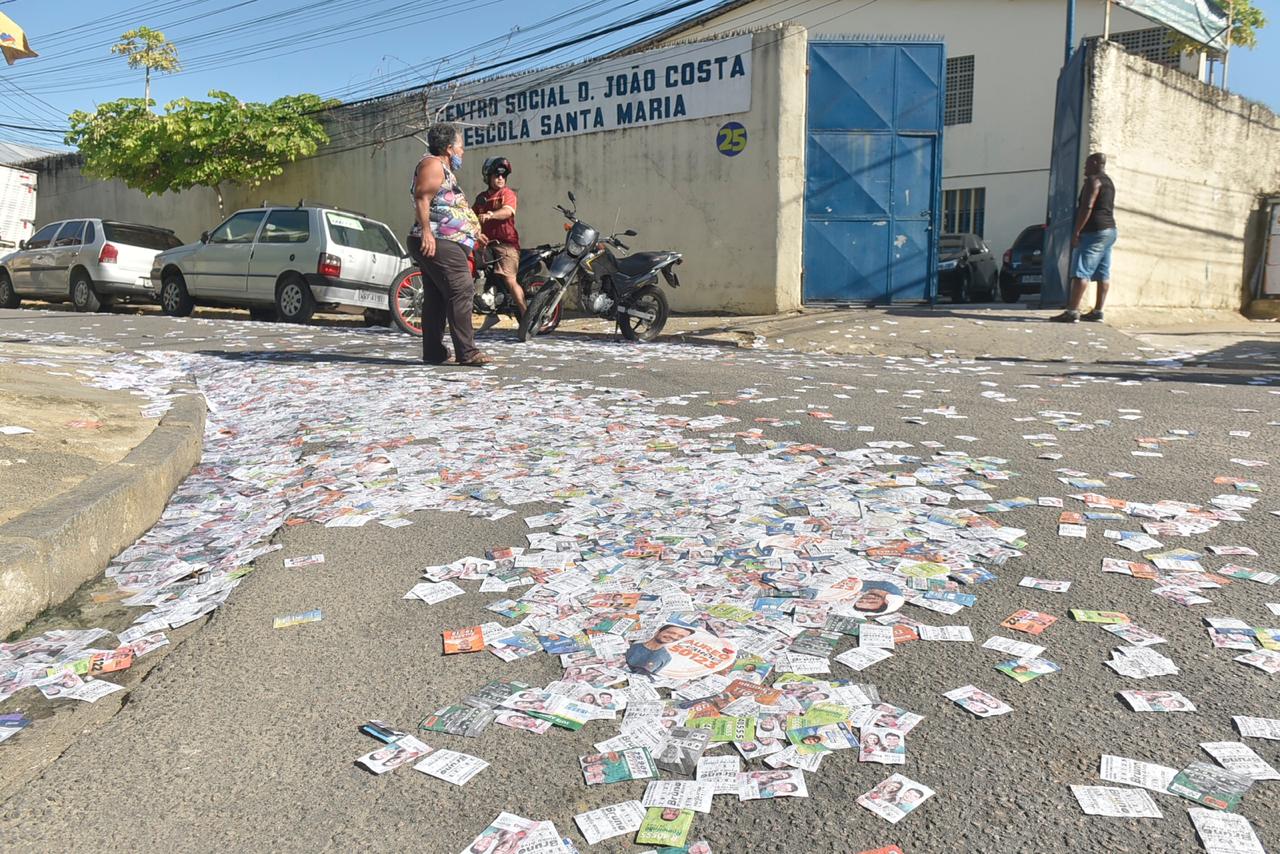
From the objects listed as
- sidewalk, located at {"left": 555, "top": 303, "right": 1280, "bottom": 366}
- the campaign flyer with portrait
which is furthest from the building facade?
the campaign flyer with portrait

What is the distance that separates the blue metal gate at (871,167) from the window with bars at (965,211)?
11564 mm

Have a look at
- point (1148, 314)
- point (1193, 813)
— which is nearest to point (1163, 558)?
point (1193, 813)

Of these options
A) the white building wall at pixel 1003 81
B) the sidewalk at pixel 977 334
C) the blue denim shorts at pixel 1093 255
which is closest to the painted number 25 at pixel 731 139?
the sidewalk at pixel 977 334

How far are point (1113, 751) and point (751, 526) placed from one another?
1632mm

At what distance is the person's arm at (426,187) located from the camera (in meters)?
6.69

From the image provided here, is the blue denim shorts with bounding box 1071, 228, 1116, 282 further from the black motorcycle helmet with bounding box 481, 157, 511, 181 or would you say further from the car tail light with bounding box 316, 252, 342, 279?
the car tail light with bounding box 316, 252, 342, 279

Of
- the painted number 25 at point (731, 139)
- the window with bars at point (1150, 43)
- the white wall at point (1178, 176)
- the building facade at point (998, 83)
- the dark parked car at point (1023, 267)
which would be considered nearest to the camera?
the white wall at point (1178, 176)

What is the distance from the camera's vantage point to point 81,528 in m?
3.14

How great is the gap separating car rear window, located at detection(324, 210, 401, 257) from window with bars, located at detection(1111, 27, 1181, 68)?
17355 mm

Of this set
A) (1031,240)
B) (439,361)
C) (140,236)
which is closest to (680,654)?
(439,361)

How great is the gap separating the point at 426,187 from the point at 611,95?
7.76 m

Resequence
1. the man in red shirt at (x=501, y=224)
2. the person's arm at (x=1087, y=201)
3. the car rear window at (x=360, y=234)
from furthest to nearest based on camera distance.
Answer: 1. the car rear window at (x=360, y=234)
2. the person's arm at (x=1087, y=201)
3. the man in red shirt at (x=501, y=224)

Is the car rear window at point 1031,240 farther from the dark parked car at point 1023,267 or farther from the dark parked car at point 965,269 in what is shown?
the dark parked car at point 965,269

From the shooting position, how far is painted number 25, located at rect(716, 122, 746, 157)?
12.6 meters
